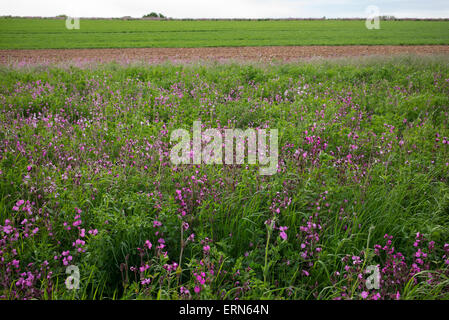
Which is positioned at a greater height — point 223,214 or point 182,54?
point 182,54

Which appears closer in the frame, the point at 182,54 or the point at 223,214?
the point at 223,214

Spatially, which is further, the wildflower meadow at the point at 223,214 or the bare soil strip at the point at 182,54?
the bare soil strip at the point at 182,54

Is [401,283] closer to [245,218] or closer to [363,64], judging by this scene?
[245,218]

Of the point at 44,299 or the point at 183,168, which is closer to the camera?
the point at 44,299

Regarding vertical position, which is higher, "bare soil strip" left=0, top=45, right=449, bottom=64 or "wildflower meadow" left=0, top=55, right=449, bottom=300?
"bare soil strip" left=0, top=45, right=449, bottom=64

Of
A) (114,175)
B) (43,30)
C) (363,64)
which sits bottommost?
(114,175)

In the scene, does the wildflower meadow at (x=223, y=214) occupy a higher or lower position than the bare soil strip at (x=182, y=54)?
lower

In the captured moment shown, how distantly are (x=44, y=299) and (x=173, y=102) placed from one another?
5.47 meters

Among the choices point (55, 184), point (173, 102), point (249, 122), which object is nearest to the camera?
point (55, 184)

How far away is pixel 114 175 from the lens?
3760mm

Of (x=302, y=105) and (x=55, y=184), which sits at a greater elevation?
(x=302, y=105)

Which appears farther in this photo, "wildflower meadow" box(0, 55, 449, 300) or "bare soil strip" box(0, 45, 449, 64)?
"bare soil strip" box(0, 45, 449, 64)

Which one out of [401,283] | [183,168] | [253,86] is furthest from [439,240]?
[253,86]

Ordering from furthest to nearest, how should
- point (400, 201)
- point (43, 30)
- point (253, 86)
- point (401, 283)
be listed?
point (43, 30)
point (253, 86)
point (400, 201)
point (401, 283)
